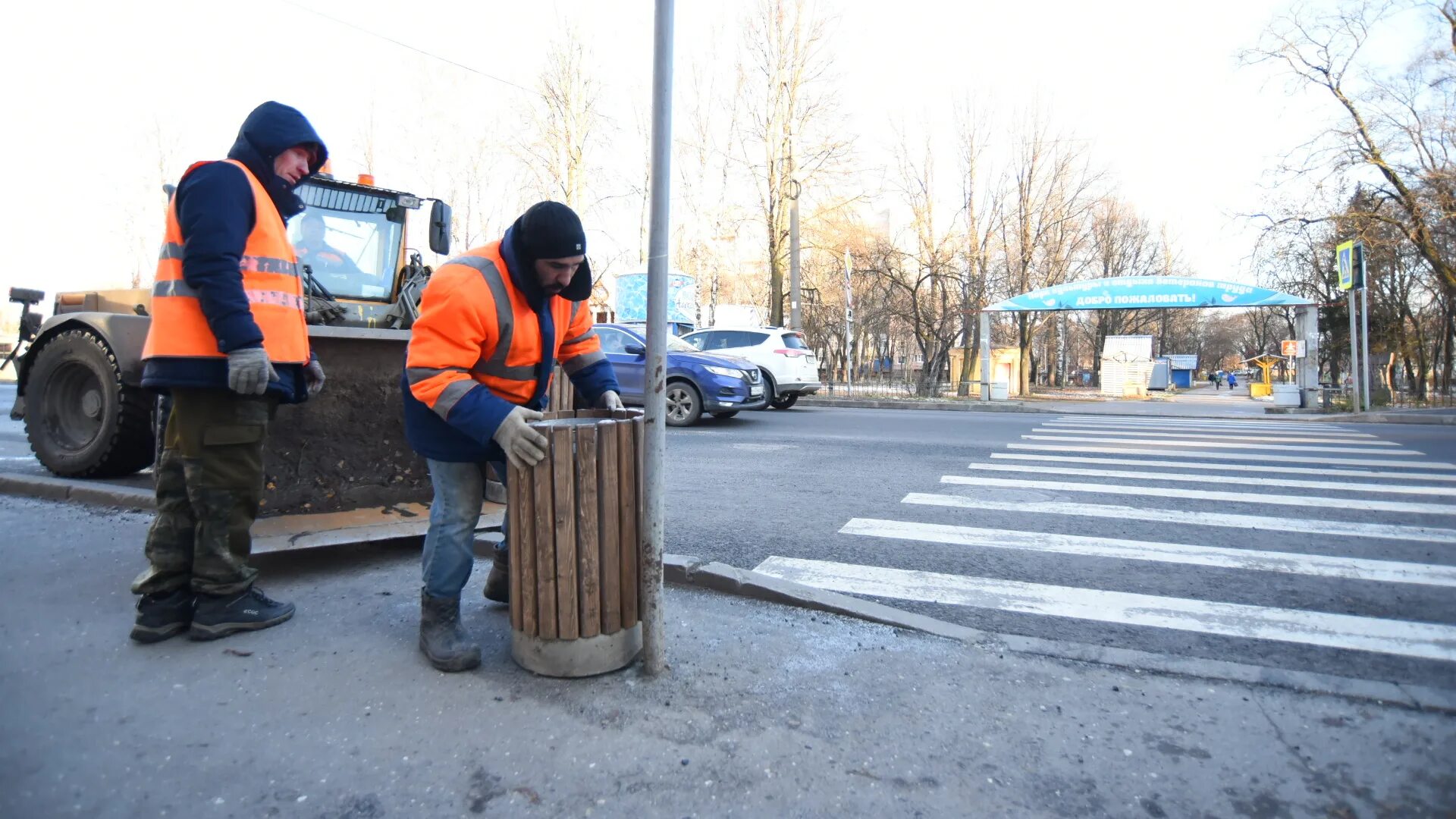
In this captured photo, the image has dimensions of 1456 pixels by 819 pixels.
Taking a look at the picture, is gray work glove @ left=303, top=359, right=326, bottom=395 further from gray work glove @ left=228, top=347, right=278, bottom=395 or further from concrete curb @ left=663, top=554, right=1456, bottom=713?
concrete curb @ left=663, top=554, right=1456, bottom=713

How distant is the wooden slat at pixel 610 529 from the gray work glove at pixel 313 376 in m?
1.56

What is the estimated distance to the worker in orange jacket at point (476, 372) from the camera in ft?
8.76

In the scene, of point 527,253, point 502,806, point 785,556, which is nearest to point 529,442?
point 527,253

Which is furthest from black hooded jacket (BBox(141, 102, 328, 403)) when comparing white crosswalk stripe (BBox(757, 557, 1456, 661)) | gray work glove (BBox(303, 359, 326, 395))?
white crosswalk stripe (BBox(757, 557, 1456, 661))

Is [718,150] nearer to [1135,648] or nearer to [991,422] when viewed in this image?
[991,422]

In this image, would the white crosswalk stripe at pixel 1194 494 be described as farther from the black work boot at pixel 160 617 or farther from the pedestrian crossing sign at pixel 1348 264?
the pedestrian crossing sign at pixel 1348 264

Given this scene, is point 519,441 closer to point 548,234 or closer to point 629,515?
point 629,515

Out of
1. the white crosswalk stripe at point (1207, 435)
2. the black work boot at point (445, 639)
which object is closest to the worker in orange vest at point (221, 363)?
the black work boot at point (445, 639)

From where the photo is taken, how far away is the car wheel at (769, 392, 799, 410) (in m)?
16.4

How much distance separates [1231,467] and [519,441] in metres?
8.55

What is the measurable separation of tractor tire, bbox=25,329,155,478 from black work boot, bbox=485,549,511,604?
351cm

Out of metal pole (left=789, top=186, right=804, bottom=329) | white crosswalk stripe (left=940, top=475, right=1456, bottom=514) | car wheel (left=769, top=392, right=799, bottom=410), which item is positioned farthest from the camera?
metal pole (left=789, top=186, right=804, bottom=329)

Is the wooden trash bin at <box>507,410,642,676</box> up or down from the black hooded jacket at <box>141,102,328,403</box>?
down

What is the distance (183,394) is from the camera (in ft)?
9.89
